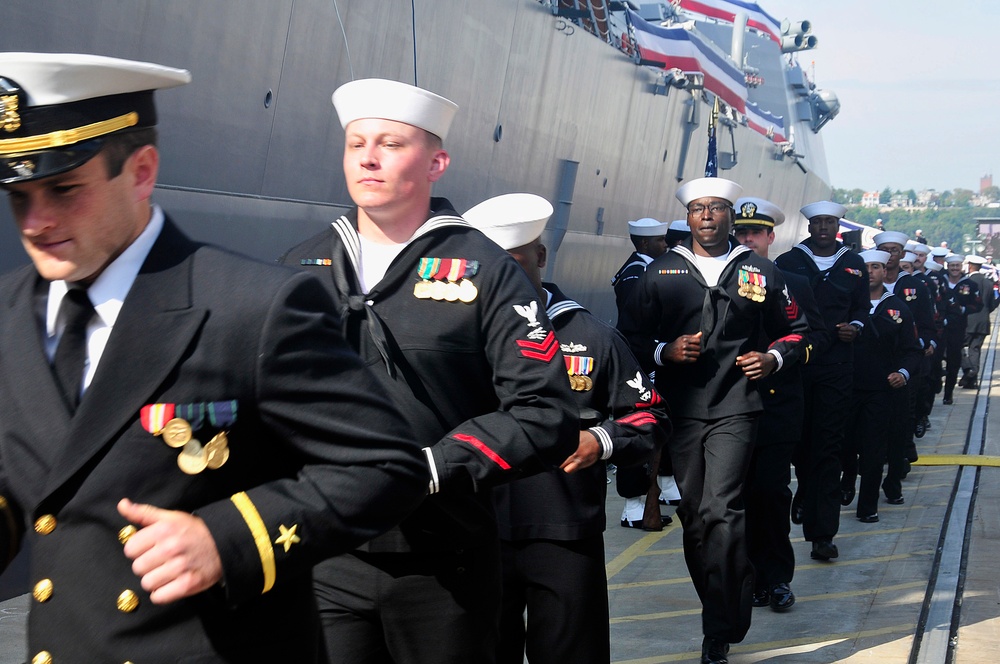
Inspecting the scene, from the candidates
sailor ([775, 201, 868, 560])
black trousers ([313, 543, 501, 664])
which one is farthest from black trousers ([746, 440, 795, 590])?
black trousers ([313, 543, 501, 664])

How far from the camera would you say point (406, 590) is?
2.77m

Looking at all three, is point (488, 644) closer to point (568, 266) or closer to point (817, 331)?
point (817, 331)

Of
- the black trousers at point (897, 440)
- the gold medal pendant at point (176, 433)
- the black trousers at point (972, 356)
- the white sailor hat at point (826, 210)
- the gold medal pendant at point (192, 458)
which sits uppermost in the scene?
the white sailor hat at point (826, 210)

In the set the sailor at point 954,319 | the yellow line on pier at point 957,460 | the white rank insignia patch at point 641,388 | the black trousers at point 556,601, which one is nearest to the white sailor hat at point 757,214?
the white rank insignia patch at point 641,388

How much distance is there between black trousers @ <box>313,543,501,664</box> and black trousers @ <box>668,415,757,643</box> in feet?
8.72

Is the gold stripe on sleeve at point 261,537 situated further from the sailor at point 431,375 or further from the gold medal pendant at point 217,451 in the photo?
the sailor at point 431,375

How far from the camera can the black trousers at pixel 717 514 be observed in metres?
5.29

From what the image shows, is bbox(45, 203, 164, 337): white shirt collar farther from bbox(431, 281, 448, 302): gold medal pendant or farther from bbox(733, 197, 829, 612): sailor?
bbox(733, 197, 829, 612): sailor


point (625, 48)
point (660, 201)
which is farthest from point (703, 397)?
point (660, 201)

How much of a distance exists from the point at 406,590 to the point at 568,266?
12682mm

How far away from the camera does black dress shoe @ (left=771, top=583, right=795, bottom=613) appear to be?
6.27m

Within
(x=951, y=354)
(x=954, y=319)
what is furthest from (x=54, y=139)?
(x=954, y=319)

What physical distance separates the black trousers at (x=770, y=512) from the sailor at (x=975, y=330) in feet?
50.6

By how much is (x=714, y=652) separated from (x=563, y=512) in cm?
186
